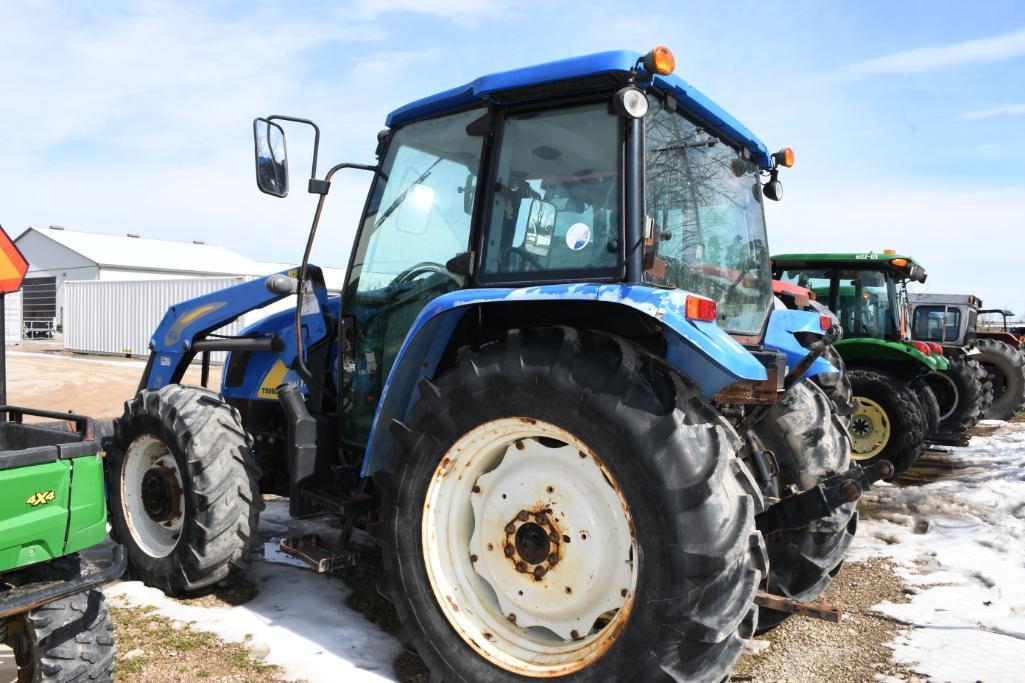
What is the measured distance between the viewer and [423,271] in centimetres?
364

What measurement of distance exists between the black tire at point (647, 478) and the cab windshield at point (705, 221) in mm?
476

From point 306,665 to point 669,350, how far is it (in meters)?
1.92

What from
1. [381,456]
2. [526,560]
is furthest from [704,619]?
[381,456]

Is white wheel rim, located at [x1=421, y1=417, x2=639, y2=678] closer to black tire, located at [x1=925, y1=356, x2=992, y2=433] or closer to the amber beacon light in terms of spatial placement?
the amber beacon light

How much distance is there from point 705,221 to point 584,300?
1075 mm

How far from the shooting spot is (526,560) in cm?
288

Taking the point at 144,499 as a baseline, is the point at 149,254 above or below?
above

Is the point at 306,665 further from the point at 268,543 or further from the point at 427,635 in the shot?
the point at 268,543

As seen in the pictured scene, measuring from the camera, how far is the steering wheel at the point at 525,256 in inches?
121

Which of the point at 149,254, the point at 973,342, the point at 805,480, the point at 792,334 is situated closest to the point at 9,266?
the point at 792,334

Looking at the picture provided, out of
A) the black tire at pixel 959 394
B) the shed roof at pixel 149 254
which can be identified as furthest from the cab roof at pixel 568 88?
the shed roof at pixel 149 254

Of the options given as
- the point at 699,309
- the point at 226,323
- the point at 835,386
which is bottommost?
the point at 835,386

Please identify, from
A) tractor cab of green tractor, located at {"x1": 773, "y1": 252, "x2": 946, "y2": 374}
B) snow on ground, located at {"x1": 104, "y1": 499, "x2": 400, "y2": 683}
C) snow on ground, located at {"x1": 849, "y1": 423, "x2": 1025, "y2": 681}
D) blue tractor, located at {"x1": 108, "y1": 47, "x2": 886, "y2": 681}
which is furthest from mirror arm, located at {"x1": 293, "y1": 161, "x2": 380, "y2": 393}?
tractor cab of green tractor, located at {"x1": 773, "y1": 252, "x2": 946, "y2": 374}

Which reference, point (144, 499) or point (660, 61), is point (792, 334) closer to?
point (660, 61)
